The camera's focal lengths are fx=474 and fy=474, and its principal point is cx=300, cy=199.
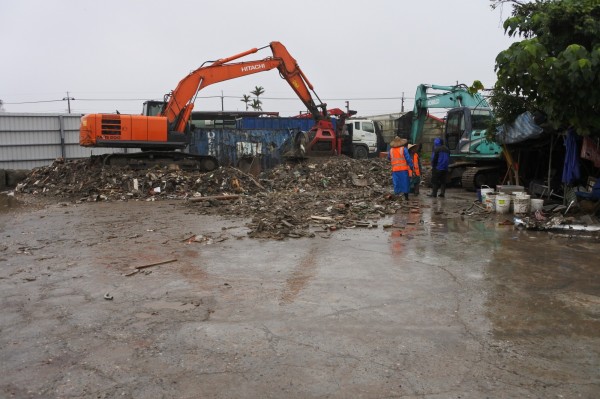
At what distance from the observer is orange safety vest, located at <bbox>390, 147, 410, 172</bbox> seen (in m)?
11.7

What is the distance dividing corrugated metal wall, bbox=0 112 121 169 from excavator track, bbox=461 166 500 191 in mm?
15041

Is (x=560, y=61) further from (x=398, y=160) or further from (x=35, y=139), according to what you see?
(x=35, y=139)

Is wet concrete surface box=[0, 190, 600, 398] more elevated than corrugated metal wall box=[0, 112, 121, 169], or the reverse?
corrugated metal wall box=[0, 112, 121, 169]

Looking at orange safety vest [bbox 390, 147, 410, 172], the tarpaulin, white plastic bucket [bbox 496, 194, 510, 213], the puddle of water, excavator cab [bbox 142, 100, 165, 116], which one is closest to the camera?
the tarpaulin

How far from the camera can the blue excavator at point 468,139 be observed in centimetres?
1391

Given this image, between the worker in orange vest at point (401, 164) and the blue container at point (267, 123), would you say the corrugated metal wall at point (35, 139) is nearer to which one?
the blue container at point (267, 123)

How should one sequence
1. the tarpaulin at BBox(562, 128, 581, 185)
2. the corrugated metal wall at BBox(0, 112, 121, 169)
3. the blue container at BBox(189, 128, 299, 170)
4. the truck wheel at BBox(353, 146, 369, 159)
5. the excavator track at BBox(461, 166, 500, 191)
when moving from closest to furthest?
1. the tarpaulin at BBox(562, 128, 581, 185)
2. the excavator track at BBox(461, 166, 500, 191)
3. the corrugated metal wall at BBox(0, 112, 121, 169)
4. the blue container at BBox(189, 128, 299, 170)
5. the truck wheel at BBox(353, 146, 369, 159)

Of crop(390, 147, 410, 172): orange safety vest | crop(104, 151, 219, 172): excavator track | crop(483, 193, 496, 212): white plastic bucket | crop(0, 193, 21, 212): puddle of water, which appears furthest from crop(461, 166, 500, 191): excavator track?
crop(0, 193, 21, 212): puddle of water

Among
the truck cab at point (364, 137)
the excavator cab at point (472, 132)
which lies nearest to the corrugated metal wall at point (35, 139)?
the truck cab at point (364, 137)

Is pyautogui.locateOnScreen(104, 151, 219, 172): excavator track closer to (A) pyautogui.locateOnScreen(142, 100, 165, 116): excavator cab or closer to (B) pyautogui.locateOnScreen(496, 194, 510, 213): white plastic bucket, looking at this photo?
(A) pyautogui.locateOnScreen(142, 100, 165, 116): excavator cab

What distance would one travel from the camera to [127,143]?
1499cm

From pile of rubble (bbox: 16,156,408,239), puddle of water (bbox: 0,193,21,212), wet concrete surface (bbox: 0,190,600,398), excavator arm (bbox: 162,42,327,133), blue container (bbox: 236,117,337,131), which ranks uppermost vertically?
excavator arm (bbox: 162,42,327,133)

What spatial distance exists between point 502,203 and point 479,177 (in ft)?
13.7

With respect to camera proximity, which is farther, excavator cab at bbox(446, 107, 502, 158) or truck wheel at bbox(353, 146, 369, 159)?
truck wheel at bbox(353, 146, 369, 159)
